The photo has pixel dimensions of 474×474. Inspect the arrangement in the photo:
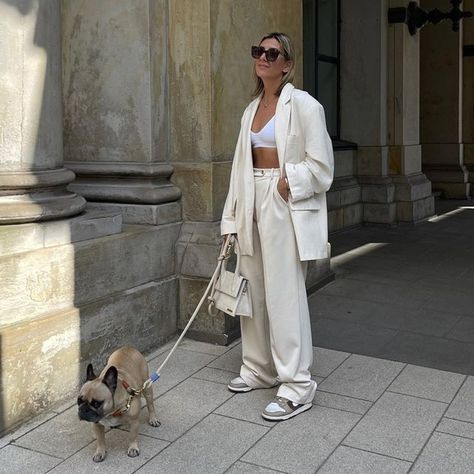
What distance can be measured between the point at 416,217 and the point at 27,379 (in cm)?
837

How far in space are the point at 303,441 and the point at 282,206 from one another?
52.0 inches

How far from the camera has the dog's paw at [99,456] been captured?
378 centimetres

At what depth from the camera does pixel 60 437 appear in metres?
4.10

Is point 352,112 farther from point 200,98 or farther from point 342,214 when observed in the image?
point 200,98

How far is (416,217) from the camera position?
11.6 m

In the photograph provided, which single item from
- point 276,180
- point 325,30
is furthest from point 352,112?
point 276,180

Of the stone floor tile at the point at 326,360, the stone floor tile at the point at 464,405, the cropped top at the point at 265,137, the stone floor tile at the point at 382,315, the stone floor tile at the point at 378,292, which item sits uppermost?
the cropped top at the point at 265,137

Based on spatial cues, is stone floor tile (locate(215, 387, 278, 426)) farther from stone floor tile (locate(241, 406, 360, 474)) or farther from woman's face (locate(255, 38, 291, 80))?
woman's face (locate(255, 38, 291, 80))

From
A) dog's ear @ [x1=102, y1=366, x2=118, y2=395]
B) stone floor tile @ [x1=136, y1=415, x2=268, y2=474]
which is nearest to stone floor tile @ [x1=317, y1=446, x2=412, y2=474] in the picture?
stone floor tile @ [x1=136, y1=415, x2=268, y2=474]

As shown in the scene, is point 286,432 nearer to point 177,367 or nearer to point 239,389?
point 239,389

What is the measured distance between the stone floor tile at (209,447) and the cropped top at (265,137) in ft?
5.26

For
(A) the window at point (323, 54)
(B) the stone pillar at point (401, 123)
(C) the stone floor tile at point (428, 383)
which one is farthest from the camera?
(B) the stone pillar at point (401, 123)

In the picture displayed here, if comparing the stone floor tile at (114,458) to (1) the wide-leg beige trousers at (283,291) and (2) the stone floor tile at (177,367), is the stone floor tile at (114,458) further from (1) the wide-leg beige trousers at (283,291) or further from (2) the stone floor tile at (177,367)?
(1) the wide-leg beige trousers at (283,291)

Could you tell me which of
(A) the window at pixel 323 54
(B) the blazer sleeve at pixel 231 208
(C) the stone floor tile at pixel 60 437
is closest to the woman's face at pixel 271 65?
(B) the blazer sleeve at pixel 231 208
